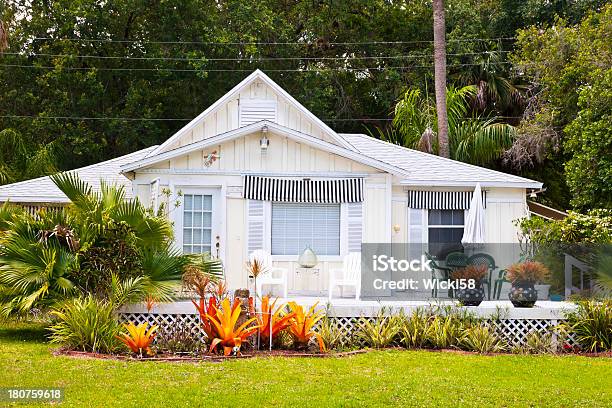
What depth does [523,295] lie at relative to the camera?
1279cm

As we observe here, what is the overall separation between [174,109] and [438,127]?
10.5 metres

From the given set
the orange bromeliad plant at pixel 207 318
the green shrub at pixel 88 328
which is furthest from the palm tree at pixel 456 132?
the green shrub at pixel 88 328

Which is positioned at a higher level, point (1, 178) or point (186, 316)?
point (1, 178)

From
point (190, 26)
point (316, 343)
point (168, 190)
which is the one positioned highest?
point (190, 26)

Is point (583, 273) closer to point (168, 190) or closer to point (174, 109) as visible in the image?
point (168, 190)

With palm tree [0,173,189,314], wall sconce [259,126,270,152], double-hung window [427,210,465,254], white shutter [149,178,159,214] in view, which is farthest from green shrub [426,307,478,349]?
white shutter [149,178,159,214]

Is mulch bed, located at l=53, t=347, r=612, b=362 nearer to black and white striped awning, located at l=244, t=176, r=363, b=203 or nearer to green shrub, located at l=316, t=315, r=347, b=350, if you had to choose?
green shrub, located at l=316, t=315, r=347, b=350

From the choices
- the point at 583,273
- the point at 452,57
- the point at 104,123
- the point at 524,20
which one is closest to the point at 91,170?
the point at 104,123

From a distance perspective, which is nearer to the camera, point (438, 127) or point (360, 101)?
point (438, 127)

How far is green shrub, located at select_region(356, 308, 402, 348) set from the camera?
469 inches

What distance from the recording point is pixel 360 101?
3266 cm

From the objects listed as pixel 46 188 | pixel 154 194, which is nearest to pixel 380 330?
pixel 154 194

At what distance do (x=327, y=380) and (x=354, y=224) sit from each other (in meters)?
7.03

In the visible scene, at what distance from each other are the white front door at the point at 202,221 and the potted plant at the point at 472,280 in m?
5.23
